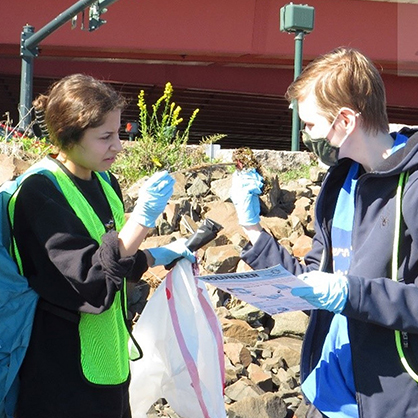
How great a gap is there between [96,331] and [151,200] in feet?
1.62

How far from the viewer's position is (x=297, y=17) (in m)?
10.2

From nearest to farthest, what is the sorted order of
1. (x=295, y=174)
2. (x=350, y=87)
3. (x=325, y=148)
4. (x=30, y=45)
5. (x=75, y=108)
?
(x=350, y=87) < (x=325, y=148) < (x=75, y=108) < (x=295, y=174) < (x=30, y=45)

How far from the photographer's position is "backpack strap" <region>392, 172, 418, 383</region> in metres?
2.63

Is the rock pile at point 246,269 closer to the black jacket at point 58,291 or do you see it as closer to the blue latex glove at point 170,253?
the blue latex glove at point 170,253

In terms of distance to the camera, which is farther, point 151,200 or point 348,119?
point 151,200

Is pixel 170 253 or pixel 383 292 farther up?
pixel 383 292

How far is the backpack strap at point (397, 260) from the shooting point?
263cm

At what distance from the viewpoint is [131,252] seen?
3080 mm

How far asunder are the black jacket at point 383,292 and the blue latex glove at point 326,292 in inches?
0.8

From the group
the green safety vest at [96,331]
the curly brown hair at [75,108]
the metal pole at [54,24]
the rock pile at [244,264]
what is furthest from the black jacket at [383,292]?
the metal pole at [54,24]

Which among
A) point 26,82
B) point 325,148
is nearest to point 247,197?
point 325,148

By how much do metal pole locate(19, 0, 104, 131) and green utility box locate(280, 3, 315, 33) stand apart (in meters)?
2.16

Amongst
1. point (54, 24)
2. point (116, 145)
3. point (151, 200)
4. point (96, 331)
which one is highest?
point (54, 24)

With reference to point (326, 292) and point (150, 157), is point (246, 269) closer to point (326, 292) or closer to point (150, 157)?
point (150, 157)
